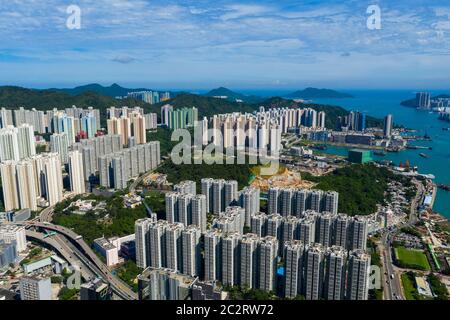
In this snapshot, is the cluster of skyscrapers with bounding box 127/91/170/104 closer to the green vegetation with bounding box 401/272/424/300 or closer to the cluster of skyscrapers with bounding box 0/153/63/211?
the cluster of skyscrapers with bounding box 0/153/63/211

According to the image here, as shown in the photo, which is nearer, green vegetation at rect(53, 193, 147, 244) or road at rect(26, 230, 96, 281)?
road at rect(26, 230, 96, 281)

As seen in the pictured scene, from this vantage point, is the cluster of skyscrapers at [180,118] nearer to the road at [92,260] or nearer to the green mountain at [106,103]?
the green mountain at [106,103]

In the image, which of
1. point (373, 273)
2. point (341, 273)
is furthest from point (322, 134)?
point (341, 273)

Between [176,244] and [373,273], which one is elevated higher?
[176,244]

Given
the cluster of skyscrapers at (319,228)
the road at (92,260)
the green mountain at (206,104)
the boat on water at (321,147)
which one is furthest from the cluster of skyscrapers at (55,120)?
the cluster of skyscrapers at (319,228)

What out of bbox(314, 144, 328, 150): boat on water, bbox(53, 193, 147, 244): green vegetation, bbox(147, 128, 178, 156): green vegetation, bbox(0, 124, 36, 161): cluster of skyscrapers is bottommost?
bbox(53, 193, 147, 244): green vegetation

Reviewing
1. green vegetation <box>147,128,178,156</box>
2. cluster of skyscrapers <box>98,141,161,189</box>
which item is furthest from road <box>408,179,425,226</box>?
green vegetation <box>147,128,178,156</box>
